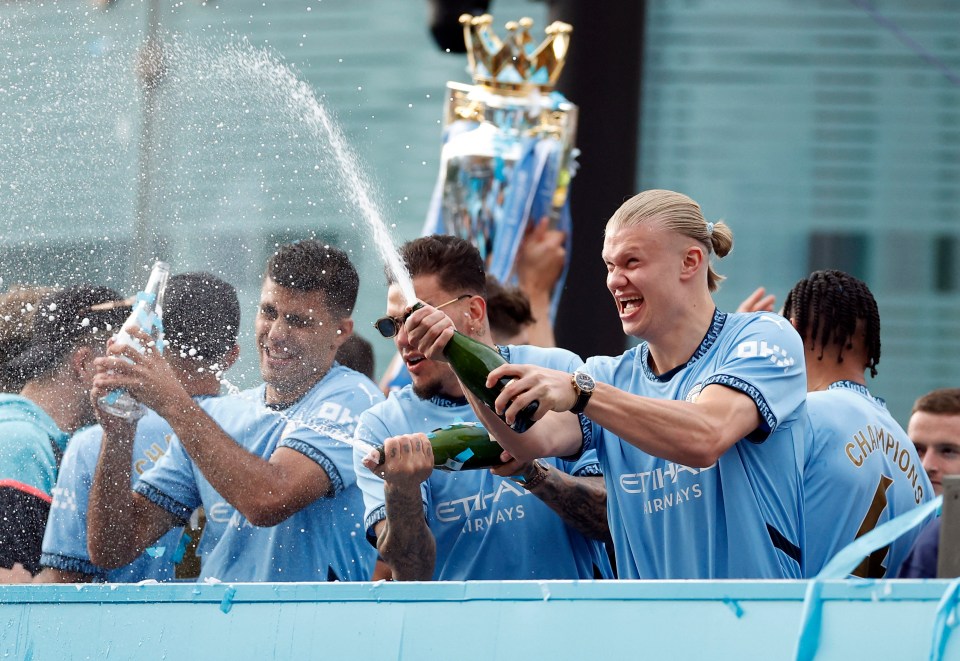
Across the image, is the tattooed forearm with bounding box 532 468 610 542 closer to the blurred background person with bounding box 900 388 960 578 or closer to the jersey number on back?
the jersey number on back

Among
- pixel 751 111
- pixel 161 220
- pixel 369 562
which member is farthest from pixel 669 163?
pixel 369 562

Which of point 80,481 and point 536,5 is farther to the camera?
point 536,5

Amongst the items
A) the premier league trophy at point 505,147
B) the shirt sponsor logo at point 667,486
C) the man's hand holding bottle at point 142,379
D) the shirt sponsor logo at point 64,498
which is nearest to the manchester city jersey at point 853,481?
the shirt sponsor logo at point 667,486

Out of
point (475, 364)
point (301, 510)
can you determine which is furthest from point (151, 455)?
point (475, 364)

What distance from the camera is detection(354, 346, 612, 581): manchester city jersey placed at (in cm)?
306

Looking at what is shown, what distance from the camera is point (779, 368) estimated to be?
2.55 m

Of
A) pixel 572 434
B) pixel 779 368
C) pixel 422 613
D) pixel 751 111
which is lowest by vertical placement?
pixel 422 613

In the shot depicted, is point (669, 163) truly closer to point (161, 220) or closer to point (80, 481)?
point (161, 220)

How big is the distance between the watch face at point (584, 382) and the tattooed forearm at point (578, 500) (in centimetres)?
57

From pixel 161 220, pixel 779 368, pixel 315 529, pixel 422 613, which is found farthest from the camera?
pixel 161 220

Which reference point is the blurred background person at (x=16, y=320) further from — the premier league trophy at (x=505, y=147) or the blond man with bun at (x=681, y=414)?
the premier league trophy at (x=505, y=147)

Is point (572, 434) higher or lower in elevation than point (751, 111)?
lower

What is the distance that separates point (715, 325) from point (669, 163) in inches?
206

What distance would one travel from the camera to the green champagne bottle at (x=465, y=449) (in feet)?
9.00
